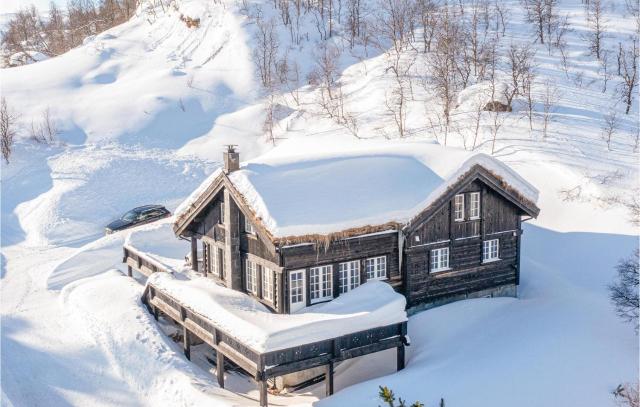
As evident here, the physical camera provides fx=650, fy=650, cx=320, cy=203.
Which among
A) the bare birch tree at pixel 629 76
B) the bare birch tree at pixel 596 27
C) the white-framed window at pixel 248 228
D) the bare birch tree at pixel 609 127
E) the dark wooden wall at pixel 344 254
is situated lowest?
the dark wooden wall at pixel 344 254

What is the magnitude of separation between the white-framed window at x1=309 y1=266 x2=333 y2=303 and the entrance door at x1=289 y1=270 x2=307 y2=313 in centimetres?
31

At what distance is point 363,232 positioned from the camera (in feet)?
67.5

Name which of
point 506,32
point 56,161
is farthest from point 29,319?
point 506,32

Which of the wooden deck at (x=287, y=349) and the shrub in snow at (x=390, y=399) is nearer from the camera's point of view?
the shrub in snow at (x=390, y=399)

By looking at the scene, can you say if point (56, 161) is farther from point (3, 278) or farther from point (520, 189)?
point (520, 189)

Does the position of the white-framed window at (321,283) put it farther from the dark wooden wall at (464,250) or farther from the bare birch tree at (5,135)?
the bare birch tree at (5,135)

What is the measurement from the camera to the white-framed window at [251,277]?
21469mm

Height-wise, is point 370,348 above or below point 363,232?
below

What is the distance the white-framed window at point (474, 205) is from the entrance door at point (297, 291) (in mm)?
7118

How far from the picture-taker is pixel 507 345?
20.1 meters

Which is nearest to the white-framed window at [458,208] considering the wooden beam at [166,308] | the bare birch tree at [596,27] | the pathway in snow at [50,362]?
the wooden beam at [166,308]

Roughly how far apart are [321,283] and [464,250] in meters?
6.03

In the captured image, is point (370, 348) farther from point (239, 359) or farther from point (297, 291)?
point (239, 359)

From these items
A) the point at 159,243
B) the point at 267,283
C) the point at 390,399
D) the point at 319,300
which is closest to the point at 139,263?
the point at 159,243
